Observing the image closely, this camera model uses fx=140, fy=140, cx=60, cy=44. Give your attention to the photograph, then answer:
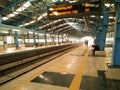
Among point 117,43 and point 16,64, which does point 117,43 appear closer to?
point 117,43

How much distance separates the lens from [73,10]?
822 centimetres

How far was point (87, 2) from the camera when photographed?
26.3ft

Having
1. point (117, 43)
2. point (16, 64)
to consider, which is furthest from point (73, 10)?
point (16, 64)

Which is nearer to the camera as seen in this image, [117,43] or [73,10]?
[117,43]

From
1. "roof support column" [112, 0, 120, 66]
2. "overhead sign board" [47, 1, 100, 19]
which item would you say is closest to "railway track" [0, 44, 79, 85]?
"overhead sign board" [47, 1, 100, 19]

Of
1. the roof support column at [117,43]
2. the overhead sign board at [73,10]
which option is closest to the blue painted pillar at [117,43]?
the roof support column at [117,43]

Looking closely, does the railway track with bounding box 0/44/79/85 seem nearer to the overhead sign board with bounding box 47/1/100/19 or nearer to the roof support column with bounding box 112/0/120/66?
the overhead sign board with bounding box 47/1/100/19

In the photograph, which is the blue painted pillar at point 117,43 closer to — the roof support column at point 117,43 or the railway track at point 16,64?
the roof support column at point 117,43

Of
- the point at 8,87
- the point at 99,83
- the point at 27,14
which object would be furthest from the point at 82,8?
the point at 27,14

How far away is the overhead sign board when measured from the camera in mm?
7890

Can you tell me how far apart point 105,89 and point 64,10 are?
5.11 m

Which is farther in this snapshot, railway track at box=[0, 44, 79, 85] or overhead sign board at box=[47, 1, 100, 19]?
overhead sign board at box=[47, 1, 100, 19]

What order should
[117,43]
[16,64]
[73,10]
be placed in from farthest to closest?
[16,64], [73,10], [117,43]

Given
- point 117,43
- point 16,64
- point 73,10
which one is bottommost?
point 16,64
